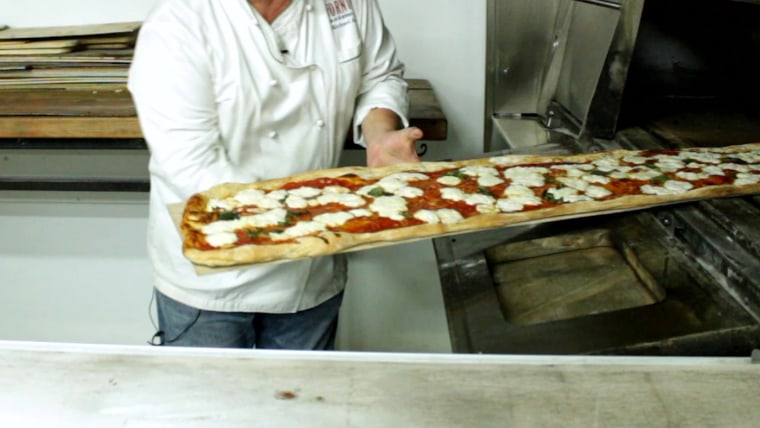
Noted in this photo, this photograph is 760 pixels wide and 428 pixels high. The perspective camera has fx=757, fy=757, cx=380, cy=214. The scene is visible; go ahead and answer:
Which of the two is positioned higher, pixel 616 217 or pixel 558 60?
pixel 558 60

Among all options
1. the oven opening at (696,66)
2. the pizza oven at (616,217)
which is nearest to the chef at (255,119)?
the pizza oven at (616,217)

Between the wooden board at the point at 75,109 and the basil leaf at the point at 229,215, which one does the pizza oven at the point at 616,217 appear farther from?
the basil leaf at the point at 229,215

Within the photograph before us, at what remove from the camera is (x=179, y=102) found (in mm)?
1492

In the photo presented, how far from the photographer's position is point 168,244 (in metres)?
1.76

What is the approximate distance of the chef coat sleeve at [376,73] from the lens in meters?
1.83

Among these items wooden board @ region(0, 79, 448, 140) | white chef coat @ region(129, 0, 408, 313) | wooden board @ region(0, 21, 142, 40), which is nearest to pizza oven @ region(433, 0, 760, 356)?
wooden board @ region(0, 79, 448, 140)

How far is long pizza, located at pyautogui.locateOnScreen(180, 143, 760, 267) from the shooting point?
4.94 feet

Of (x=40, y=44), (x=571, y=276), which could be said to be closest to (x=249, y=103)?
(x=571, y=276)

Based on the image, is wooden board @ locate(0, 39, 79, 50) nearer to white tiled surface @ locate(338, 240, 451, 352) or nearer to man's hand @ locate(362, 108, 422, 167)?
man's hand @ locate(362, 108, 422, 167)

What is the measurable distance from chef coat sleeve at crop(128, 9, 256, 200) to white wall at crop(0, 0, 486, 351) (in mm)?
1189

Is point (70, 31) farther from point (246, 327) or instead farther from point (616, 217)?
point (616, 217)

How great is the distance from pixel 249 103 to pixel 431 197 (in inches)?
18.1

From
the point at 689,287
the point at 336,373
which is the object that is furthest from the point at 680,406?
the point at 689,287

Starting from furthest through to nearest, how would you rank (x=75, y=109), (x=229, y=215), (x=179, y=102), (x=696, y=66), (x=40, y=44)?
(x=696, y=66)
(x=40, y=44)
(x=75, y=109)
(x=229, y=215)
(x=179, y=102)
